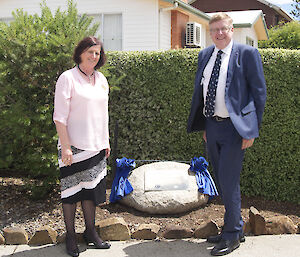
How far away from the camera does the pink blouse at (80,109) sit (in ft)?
11.3

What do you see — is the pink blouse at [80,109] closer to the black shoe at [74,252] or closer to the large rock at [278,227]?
the black shoe at [74,252]

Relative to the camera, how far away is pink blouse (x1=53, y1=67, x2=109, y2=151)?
3453mm

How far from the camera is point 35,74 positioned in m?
4.56

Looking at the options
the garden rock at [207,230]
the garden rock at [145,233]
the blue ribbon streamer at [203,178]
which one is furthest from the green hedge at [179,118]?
the garden rock at [207,230]

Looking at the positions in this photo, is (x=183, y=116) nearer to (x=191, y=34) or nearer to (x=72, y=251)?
(x=72, y=251)

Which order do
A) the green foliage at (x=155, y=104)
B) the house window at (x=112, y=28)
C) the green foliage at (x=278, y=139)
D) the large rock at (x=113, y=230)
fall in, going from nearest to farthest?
the large rock at (x=113, y=230) < the green foliage at (x=278, y=139) < the green foliage at (x=155, y=104) < the house window at (x=112, y=28)

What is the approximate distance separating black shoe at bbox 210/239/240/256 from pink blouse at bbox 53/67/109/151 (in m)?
1.35

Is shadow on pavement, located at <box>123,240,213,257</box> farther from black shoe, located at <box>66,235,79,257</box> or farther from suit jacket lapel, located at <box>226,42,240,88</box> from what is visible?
suit jacket lapel, located at <box>226,42,240,88</box>

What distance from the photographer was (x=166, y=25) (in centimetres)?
1248

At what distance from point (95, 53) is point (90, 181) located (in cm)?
113

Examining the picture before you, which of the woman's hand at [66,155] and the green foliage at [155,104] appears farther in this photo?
the green foliage at [155,104]

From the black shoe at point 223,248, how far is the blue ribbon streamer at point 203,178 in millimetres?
1172

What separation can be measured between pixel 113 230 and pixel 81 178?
2.28 feet

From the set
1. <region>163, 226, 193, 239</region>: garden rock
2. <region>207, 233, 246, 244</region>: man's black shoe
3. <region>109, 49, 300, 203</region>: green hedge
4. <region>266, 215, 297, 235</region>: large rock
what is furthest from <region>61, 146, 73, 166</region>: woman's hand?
<region>109, 49, 300, 203</region>: green hedge
